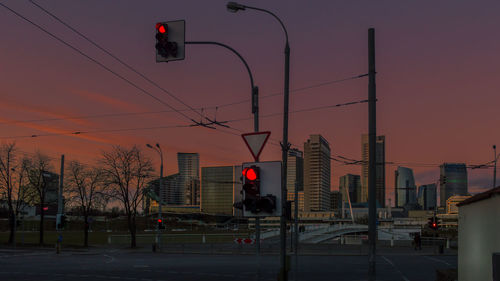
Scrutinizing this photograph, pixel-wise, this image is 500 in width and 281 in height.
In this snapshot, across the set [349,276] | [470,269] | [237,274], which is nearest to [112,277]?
[237,274]

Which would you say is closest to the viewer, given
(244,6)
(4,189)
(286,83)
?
(244,6)

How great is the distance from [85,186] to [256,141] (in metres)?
56.6

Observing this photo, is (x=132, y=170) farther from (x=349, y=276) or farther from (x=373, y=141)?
(x=373, y=141)

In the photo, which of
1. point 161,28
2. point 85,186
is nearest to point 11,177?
point 85,186

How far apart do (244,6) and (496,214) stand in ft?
32.5

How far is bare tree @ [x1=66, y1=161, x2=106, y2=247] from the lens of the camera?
63.9 meters

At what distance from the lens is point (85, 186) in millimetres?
65750

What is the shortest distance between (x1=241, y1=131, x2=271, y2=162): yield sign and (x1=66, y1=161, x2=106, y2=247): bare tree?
5279 cm

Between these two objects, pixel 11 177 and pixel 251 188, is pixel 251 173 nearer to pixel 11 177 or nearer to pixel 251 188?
pixel 251 188

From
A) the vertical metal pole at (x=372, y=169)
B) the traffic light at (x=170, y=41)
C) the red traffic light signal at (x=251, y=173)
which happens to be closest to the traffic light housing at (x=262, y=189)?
the red traffic light signal at (x=251, y=173)

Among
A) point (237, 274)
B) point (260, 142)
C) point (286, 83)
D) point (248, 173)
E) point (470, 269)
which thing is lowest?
point (237, 274)

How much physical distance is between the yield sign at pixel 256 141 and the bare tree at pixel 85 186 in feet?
173

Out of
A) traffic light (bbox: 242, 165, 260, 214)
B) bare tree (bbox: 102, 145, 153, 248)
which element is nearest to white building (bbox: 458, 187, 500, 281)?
traffic light (bbox: 242, 165, 260, 214)

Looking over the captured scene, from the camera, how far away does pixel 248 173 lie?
12812 millimetres
